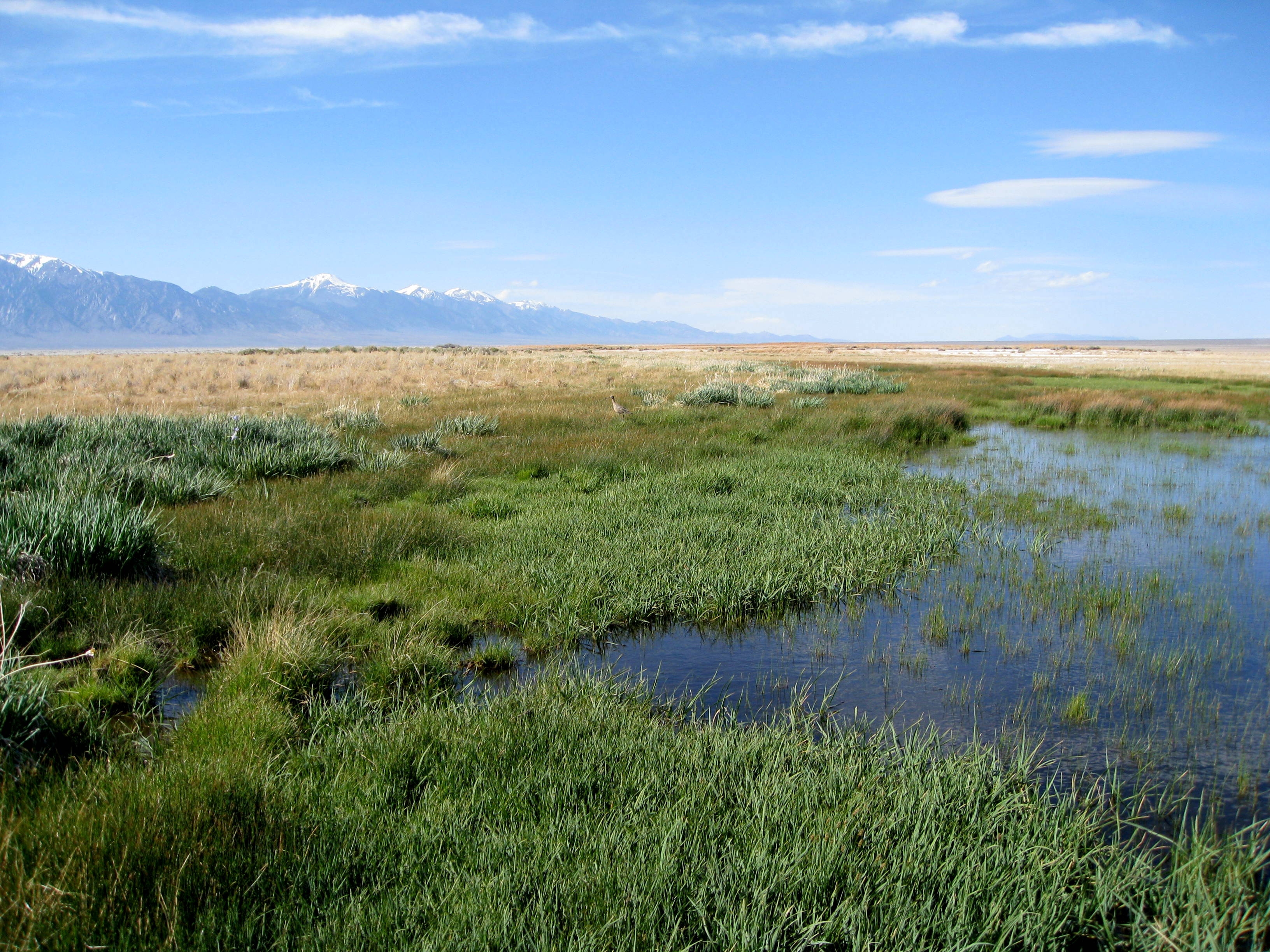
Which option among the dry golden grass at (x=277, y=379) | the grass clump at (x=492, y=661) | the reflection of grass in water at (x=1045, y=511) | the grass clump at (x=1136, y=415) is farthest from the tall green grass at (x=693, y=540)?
the dry golden grass at (x=277, y=379)

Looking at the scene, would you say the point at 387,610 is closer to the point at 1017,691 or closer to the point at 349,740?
the point at 349,740

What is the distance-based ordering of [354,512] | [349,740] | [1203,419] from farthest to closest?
1. [1203,419]
2. [354,512]
3. [349,740]

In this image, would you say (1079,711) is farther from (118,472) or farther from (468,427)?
(468,427)

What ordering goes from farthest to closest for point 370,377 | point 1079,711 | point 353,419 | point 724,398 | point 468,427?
point 370,377
point 724,398
point 353,419
point 468,427
point 1079,711

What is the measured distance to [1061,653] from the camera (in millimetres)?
6230

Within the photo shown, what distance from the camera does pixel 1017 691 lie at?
18.1 feet

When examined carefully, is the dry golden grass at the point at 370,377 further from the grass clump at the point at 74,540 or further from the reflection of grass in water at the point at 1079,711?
the reflection of grass in water at the point at 1079,711

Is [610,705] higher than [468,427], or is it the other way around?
[468,427]

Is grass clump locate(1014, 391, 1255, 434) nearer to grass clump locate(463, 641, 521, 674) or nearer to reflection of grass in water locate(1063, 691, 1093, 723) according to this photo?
reflection of grass in water locate(1063, 691, 1093, 723)

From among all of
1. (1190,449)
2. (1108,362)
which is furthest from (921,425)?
(1108,362)

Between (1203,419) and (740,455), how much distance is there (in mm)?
16129

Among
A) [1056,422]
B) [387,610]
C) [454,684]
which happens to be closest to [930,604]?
[454,684]

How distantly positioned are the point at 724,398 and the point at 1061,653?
59.0 feet

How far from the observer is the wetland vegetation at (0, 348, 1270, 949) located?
2873 millimetres
